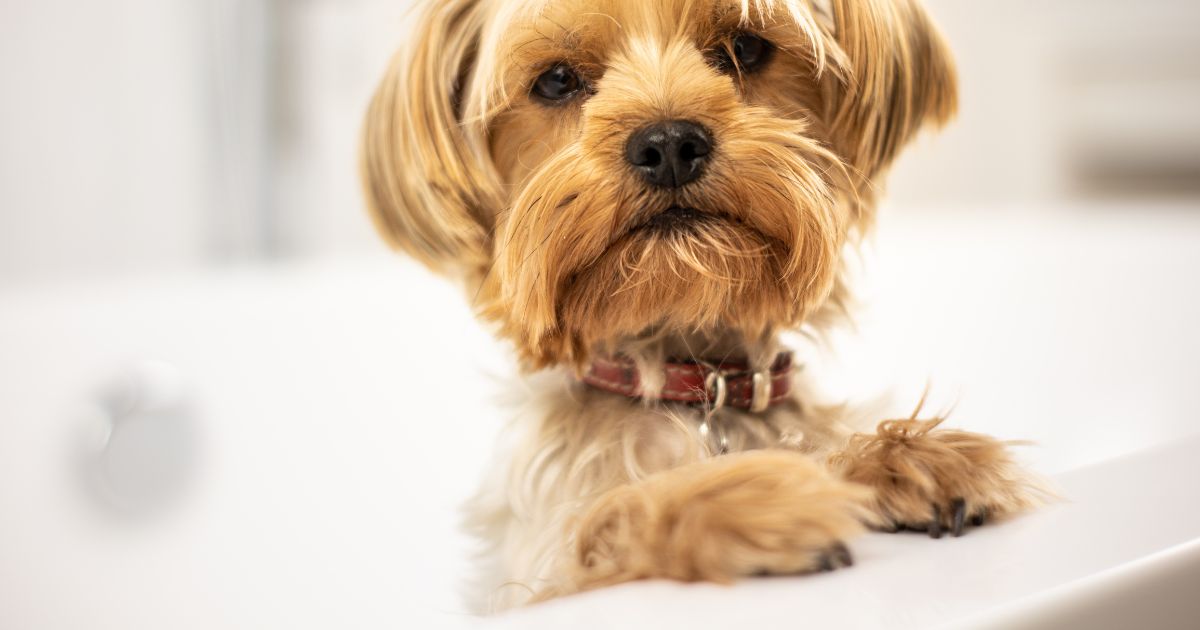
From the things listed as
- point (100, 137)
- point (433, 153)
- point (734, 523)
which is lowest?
point (100, 137)

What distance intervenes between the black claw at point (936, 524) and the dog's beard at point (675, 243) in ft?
1.17

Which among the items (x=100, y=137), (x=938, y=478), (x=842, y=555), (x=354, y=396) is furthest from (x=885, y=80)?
(x=100, y=137)

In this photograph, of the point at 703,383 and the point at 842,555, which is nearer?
the point at 842,555

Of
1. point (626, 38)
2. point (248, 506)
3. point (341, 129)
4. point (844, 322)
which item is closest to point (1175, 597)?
point (844, 322)

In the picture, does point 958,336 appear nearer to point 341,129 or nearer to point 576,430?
point 576,430

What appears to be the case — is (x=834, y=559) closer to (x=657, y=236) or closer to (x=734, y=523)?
(x=734, y=523)

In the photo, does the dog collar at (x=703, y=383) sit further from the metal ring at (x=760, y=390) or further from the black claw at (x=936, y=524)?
the black claw at (x=936, y=524)

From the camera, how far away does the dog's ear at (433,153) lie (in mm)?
1484

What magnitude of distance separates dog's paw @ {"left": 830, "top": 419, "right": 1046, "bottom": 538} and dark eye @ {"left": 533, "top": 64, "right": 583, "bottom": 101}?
63 centimetres

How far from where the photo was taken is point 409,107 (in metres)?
1.51

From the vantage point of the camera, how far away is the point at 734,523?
89 cm

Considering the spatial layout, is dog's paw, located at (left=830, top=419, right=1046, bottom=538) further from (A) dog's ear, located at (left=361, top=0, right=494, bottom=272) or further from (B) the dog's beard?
(A) dog's ear, located at (left=361, top=0, right=494, bottom=272)

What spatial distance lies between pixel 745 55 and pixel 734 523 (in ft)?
2.41

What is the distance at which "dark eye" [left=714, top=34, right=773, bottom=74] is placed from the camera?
53.8 inches
